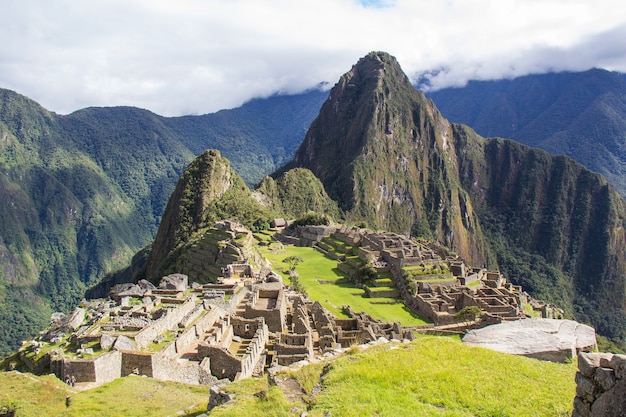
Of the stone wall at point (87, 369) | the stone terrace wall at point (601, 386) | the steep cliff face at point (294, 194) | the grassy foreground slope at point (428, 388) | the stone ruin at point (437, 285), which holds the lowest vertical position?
the stone ruin at point (437, 285)

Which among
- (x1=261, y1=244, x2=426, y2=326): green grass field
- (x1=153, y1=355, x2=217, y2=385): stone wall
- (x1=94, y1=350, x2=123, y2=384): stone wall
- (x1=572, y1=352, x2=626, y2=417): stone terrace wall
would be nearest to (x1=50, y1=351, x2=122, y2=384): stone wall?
(x1=94, y1=350, x2=123, y2=384): stone wall

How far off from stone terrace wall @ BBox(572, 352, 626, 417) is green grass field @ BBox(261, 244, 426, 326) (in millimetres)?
→ 31297

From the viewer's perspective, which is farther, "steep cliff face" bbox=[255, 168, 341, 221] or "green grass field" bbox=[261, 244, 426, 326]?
"steep cliff face" bbox=[255, 168, 341, 221]

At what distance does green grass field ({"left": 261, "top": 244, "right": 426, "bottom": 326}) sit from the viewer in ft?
155

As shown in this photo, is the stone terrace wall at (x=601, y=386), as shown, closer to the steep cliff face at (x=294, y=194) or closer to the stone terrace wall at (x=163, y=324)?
the stone terrace wall at (x=163, y=324)

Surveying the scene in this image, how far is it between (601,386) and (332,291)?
151ft

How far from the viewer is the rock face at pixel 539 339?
1253 cm

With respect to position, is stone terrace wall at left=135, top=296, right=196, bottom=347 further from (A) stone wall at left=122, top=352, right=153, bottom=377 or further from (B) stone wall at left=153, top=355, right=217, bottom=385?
(B) stone wall at left=153, top=355, right=217, bottom=385

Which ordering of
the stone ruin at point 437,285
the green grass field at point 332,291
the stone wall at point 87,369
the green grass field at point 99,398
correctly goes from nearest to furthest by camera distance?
the green grass field at point 99,398 → the stone wall at point 87,369 → the green grass field at point 332,291 → the stone ruin at point 437,285

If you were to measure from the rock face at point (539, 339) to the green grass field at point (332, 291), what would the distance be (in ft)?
84.6

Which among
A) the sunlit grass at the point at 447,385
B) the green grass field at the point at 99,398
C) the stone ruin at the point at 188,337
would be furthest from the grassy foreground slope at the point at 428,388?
the stone ruin at the point at 188,337

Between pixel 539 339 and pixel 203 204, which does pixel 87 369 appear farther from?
pixel 203 204

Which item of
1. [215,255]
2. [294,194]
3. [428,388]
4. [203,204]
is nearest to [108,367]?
[428,388]

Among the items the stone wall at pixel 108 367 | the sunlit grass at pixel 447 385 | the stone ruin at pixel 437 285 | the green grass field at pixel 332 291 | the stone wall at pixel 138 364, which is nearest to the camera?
the sunlit grass at pixel 447 385
